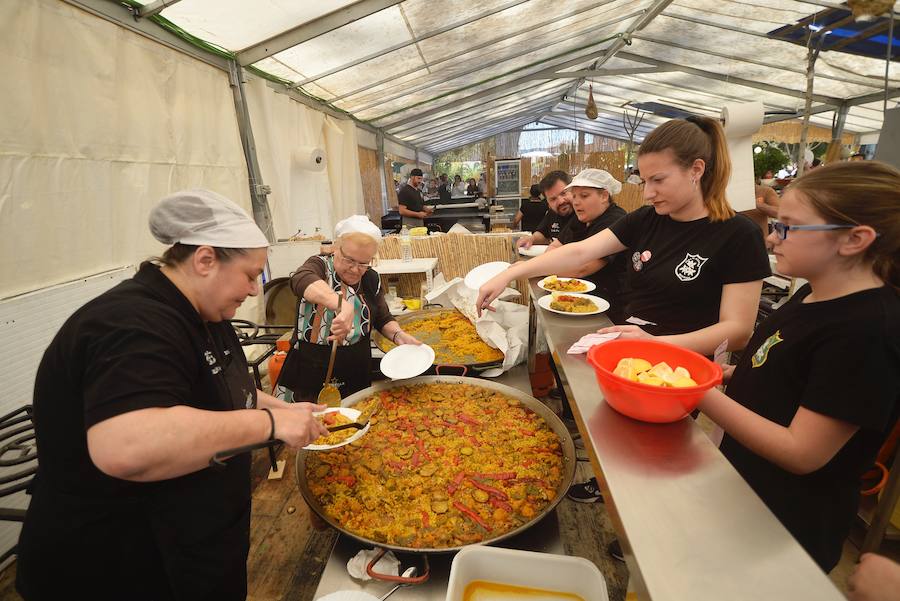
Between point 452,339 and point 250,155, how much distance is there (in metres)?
4.00

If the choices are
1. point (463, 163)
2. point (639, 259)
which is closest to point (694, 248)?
point (639, 259)

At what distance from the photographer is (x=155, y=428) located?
3.35 feet

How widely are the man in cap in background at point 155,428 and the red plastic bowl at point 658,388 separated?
0.96 m

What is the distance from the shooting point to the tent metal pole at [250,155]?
493cm

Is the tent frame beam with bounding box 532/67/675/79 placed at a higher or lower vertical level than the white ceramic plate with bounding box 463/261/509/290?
higher

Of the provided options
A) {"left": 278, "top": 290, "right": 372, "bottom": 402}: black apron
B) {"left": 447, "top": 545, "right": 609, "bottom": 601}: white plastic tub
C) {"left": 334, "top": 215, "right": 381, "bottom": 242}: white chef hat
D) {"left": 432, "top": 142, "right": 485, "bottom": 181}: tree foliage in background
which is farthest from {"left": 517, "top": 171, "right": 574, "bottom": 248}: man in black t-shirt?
{"left": 432, "top": 142, "right": 485, "bottom": 181}: tree foliage in background

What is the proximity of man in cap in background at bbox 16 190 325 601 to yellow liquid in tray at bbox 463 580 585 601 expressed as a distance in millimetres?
681

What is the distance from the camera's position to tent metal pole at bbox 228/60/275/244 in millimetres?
4930

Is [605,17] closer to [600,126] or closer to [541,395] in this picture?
[541,395]

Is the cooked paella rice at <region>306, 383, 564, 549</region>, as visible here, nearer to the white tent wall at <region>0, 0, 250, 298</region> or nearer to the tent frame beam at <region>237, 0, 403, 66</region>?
the white tent wall at <region>0, 0, 250, 298</region>

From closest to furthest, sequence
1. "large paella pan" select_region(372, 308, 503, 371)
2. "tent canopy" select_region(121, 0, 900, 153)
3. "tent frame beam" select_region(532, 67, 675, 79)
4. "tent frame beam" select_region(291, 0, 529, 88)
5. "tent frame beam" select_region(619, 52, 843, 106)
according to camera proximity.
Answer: "large paella pan" select_region(372, 308, 503, 371) → "tent canopy" select_region(121, 0, 900, 153) → "tent frame beam" select_region(291, 0, 529, 88) → "tent frame beam" select_region(619, 52, 843, 106) → "tent frame beam" select_region(532, 67, 675, 79)

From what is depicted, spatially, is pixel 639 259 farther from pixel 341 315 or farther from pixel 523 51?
pixel 523 51

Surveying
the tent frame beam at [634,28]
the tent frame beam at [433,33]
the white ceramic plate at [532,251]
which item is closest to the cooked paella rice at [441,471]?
the white ceramic plate at [532,251]

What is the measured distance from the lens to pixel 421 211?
9.65 metres
